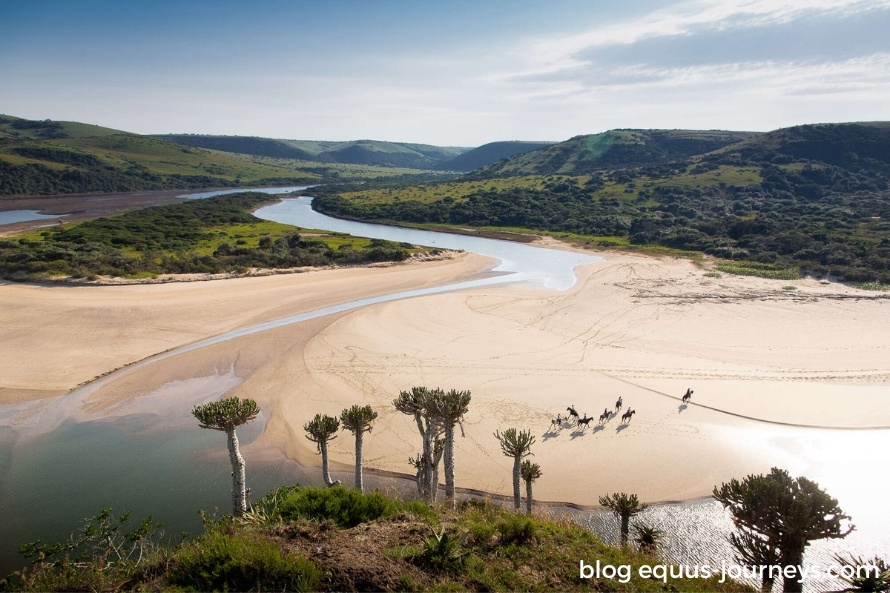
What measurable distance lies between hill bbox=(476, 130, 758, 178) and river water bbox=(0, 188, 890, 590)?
139m

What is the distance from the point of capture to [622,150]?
160 meters

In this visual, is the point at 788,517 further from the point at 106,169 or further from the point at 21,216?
the point at 106,169

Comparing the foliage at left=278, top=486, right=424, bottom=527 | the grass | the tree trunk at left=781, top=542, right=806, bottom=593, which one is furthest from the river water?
the grass

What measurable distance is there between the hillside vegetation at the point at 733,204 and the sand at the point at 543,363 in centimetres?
1752

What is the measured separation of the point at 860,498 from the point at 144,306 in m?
41.7

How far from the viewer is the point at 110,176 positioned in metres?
140

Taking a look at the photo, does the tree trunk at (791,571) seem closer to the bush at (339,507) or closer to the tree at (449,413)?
the tree at (449,413)

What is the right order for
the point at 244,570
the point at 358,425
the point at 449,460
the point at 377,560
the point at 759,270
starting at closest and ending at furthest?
the point at 244,570 < the point at 377,560 < the point at 449,460 < the point at 358,425 < the point at 759,270

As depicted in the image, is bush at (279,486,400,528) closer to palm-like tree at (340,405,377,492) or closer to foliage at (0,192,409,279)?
palm-like tree at (340,405,377,492)

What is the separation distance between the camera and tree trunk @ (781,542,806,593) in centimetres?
869

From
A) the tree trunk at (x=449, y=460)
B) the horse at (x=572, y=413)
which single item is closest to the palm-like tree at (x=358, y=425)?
the tree trunk at (x=449, y=460)

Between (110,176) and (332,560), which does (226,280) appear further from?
(110,176)

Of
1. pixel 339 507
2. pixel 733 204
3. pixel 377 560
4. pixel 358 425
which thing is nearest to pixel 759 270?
pixel 733 204

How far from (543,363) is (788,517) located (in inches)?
670
